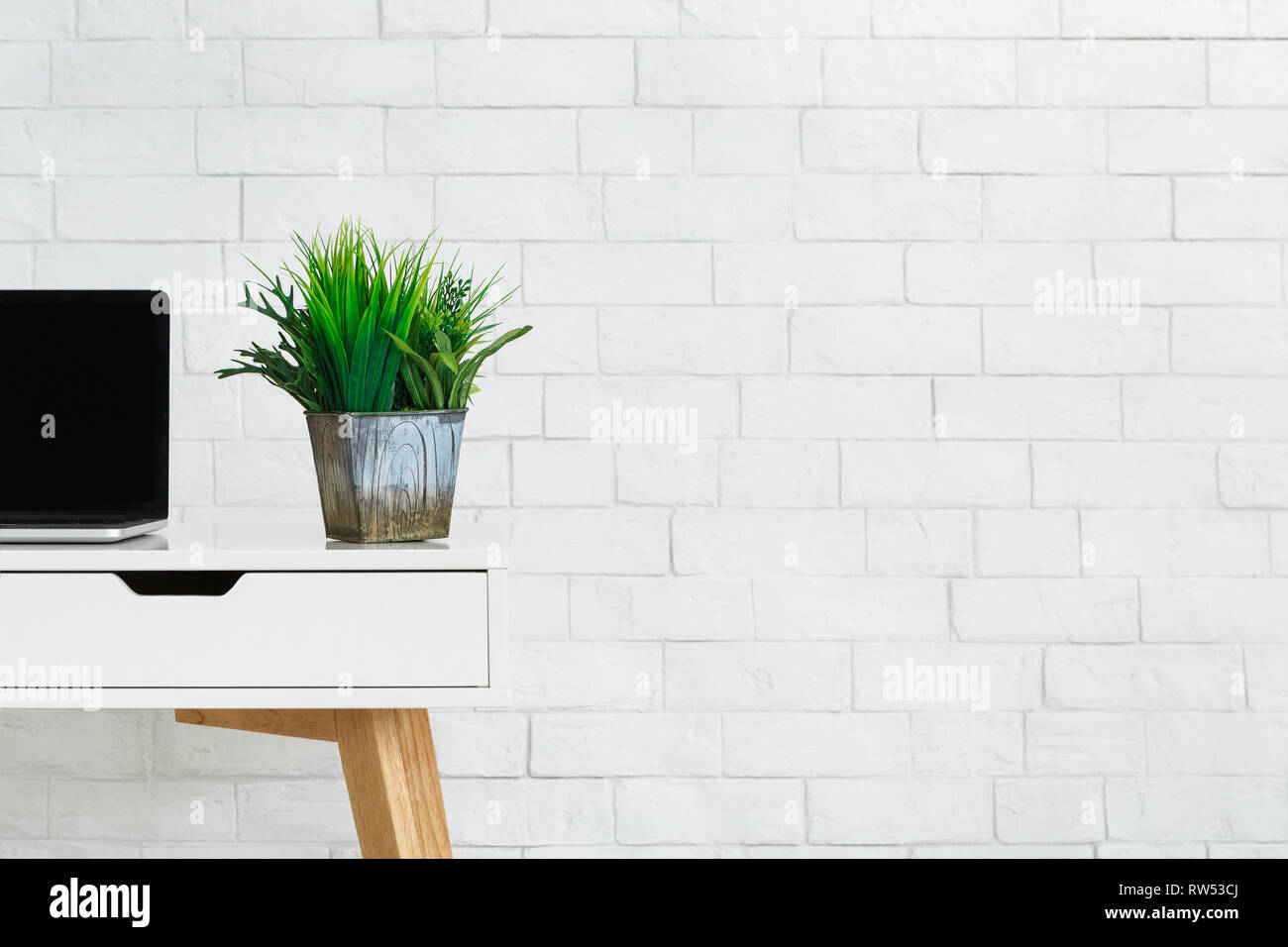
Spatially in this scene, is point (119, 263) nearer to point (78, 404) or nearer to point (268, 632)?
point (78, 404)

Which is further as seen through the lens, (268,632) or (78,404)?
(78,404)

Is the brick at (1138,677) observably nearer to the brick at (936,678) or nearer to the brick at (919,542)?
the brick at (936,678)

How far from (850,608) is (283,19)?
1043 mm

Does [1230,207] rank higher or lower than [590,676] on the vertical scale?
higher

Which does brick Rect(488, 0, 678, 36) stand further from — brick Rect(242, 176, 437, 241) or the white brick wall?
brick Rect(242, 176, 437, 241)

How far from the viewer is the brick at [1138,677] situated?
1.39 metres

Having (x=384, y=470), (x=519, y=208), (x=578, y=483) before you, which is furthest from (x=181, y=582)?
(x=519, y=208)

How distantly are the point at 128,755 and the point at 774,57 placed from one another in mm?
1215

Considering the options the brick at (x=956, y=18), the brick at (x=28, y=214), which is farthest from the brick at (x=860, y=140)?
the brick at (x=28, y=214)

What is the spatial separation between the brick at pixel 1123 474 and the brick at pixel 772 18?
60 centimetres

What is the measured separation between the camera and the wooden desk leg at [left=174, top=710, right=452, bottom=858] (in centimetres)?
100

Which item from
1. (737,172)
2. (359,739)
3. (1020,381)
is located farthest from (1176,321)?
(359,739)

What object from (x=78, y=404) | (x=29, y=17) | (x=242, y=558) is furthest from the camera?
(x=29, y=17)

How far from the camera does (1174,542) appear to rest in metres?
1.39
